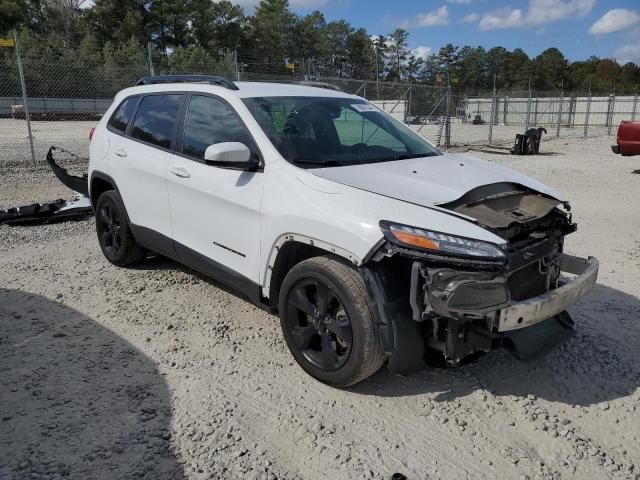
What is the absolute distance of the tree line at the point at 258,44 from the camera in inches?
1346

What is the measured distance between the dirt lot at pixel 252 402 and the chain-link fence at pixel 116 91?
8142 mm

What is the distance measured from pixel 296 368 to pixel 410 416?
85cm

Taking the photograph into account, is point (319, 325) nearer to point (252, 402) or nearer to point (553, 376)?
point (252, 402)

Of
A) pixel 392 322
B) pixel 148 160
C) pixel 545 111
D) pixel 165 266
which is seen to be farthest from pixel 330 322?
pixel 545 111

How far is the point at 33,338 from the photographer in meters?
3.92

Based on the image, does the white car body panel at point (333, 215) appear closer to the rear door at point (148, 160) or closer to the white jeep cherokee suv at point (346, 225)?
the white jeep cherokee suv at point (346, 225)

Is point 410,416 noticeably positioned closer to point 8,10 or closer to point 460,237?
point 460,237

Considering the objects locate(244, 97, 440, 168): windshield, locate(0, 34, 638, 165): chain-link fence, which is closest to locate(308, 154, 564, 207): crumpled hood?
locate(244, 97, 440, 168): windshield

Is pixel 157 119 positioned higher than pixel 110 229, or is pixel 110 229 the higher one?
pixel 157 119

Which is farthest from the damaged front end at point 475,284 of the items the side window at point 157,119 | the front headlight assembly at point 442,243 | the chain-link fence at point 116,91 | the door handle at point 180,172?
the chain-link fence at point 116,91

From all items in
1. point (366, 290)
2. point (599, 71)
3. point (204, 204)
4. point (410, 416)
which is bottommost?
point (410, 416)

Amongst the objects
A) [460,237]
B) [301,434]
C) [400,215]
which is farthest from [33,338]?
[460,237]

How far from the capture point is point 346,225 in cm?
297

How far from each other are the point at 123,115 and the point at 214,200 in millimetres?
1899
